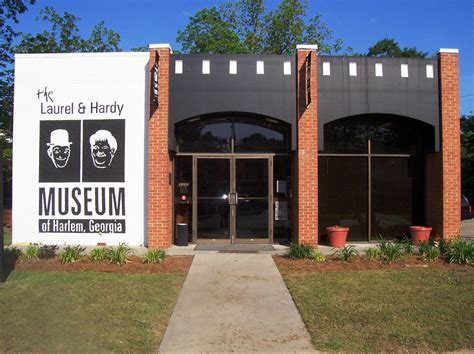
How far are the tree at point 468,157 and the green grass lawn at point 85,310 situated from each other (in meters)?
27.1

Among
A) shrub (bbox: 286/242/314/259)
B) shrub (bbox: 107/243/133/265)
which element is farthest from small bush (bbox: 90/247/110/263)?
shrub (bbox: 286/242/314/259)

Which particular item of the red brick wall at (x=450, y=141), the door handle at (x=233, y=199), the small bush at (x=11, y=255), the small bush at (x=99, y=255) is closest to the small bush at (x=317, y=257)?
the door handle at (x=233, y=199)

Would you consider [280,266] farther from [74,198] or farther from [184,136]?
[74,198]

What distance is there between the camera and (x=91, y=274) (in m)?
8.59

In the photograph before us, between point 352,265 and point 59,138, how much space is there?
8.21 meters

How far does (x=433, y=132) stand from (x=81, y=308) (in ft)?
32.6

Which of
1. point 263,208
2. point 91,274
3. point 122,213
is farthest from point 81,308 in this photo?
point 263,208

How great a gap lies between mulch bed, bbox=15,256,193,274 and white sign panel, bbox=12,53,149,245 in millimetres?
2181

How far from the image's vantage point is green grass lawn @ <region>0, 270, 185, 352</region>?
5254 millimetres

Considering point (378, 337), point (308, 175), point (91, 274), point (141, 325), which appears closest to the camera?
point (378, 337)

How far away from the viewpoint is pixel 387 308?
259 inches

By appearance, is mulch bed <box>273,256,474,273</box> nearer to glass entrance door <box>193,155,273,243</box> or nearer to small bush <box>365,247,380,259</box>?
small bush <box>365,247,380,259</box>

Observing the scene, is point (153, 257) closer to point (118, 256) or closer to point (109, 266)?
point (118, 256)

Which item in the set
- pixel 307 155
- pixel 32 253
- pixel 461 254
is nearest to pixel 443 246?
pixel 461 254
